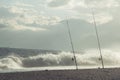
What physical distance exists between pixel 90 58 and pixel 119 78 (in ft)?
186

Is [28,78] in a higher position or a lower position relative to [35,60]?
higher

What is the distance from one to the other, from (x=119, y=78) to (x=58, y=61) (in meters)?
53.7

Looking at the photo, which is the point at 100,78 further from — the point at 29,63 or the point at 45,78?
the point at 29,63

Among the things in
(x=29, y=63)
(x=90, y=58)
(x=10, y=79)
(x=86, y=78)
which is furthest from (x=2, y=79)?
(x=90, y=58)

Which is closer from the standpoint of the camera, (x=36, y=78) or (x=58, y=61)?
(x=36, y=78)

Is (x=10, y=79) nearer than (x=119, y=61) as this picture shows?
Yes

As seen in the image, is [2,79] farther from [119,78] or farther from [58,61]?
[58,61]

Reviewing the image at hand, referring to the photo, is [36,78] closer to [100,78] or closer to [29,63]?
[100,78]

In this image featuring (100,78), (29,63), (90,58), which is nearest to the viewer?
(100,78)

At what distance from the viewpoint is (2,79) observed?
31609mm

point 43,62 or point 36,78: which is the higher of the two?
point 36,78

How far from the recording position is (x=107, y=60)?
84125mm

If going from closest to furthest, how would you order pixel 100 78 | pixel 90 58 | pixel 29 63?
pixel 100 78 < pixel 29 63 < pixel 90 58

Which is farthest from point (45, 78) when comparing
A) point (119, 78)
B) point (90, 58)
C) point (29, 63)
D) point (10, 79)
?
point (90, 58)
